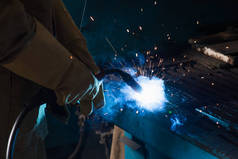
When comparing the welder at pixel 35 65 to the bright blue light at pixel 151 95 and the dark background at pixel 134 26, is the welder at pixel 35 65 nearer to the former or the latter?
the bright blue light at pixel 151 95

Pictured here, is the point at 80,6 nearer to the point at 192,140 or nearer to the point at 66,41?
the point at 66,41

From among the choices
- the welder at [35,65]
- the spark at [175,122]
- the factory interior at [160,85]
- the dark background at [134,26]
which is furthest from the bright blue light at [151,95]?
the dark background at [134,26]

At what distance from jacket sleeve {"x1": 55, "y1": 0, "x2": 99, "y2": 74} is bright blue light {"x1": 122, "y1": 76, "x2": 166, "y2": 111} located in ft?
1.33

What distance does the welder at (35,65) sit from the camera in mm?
721

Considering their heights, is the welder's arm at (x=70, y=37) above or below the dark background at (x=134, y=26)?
below

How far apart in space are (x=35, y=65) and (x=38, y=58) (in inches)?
1.2

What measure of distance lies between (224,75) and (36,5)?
139cm

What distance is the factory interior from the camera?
43.2 inches

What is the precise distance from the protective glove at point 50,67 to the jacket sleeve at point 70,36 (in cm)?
29

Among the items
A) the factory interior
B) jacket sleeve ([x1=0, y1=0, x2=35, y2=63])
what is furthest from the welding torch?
the factory interior

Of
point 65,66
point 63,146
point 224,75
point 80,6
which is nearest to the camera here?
point 65,66

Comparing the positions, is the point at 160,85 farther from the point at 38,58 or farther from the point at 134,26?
the point at 134,26

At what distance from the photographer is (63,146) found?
10.7ft

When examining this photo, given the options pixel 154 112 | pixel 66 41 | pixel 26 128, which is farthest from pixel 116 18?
pixel 26 128
